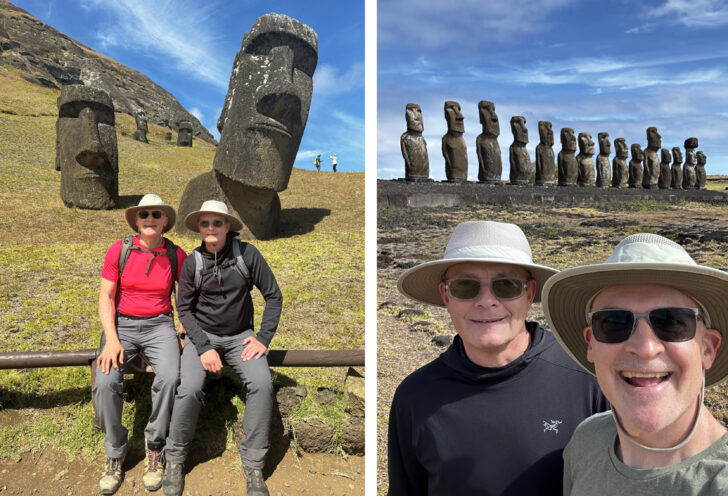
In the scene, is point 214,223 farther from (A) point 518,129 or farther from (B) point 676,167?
(B) point 676,167

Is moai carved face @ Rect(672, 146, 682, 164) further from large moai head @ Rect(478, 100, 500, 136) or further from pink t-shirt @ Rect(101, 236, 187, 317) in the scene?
pink t-shirt @ Rect(101, 236, 187, 317)

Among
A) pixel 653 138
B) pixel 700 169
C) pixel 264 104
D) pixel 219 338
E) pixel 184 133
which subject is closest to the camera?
pixel 219 338

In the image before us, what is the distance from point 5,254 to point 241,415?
16.7 ft

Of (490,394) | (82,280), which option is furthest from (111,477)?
(82,280)

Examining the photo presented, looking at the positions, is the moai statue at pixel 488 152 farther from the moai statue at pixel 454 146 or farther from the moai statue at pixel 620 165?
the moai statue at pixel 620 165

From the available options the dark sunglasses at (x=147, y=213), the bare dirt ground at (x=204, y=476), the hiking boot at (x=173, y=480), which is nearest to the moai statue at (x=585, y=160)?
the bare dirt ground at (x=204, y=476)

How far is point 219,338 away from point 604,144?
59.3 ft

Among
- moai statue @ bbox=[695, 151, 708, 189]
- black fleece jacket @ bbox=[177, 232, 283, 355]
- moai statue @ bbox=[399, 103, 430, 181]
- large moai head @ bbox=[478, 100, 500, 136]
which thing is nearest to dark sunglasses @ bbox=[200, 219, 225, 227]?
black fleece jacket @ bbox=[177, 232, 283, 355]

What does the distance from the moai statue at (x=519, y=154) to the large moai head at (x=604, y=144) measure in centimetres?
482

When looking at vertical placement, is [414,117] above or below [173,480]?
above

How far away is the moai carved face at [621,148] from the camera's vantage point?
19.5 meters

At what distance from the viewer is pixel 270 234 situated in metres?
8.98

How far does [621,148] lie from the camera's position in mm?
19453

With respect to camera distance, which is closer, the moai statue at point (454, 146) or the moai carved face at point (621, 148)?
the moai statue at point (454, 146)
